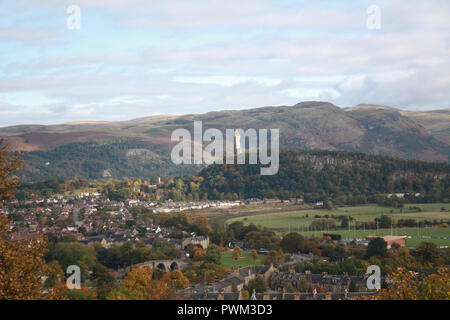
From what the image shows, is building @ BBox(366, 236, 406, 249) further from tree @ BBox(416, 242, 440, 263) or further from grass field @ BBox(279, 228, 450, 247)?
tree @ BBox(416, 242, 440, 263)

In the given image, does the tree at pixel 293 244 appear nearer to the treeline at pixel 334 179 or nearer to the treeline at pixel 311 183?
the treeline at pixel 311 183

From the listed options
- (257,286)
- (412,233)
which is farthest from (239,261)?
(412,233)

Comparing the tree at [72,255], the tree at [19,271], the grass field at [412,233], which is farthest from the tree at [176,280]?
the grass field at [412,233]

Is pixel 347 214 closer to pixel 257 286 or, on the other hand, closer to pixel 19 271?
pixel 257 286
